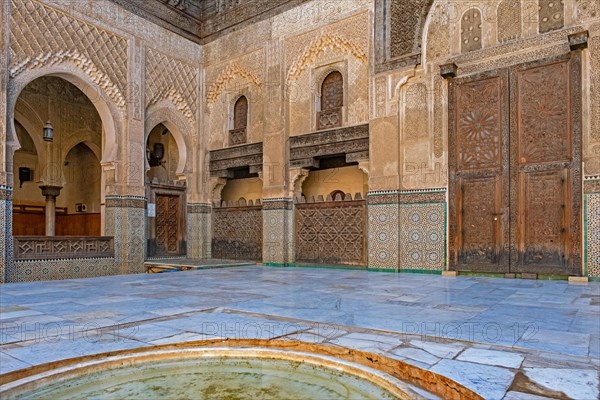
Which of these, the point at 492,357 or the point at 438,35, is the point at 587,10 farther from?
the point at 492,357

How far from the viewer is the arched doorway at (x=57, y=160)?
9.12 meters

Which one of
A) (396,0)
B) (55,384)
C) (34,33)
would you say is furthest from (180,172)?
(55,384)

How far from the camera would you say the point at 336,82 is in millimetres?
7461

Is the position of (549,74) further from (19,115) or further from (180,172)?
(19,115)

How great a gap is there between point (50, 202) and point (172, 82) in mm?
3896

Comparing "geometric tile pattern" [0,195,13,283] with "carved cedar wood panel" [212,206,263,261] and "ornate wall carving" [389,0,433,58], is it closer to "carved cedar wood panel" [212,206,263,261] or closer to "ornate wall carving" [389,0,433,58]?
"carved cedar wood panel" [212,206,263,261]

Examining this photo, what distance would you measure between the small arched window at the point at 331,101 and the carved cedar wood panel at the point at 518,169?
192 centimetres

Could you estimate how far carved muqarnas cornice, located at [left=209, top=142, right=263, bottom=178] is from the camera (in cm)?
826

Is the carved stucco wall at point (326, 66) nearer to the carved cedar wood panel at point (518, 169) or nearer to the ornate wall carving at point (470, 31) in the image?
the ornate wall carving at point (470, 31)

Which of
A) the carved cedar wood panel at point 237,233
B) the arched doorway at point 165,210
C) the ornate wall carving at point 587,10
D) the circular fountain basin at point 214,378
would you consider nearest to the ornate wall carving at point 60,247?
the arched doorway at point 165,210

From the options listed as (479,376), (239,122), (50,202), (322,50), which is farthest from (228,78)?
(479,376)

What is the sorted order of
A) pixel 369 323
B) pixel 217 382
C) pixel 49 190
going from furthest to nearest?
1. pixel 49 190
2. pixel 369 323
3. pixel 217 382

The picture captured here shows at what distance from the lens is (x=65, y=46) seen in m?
6.62

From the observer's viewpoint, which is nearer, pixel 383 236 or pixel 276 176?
pixel 383 236
